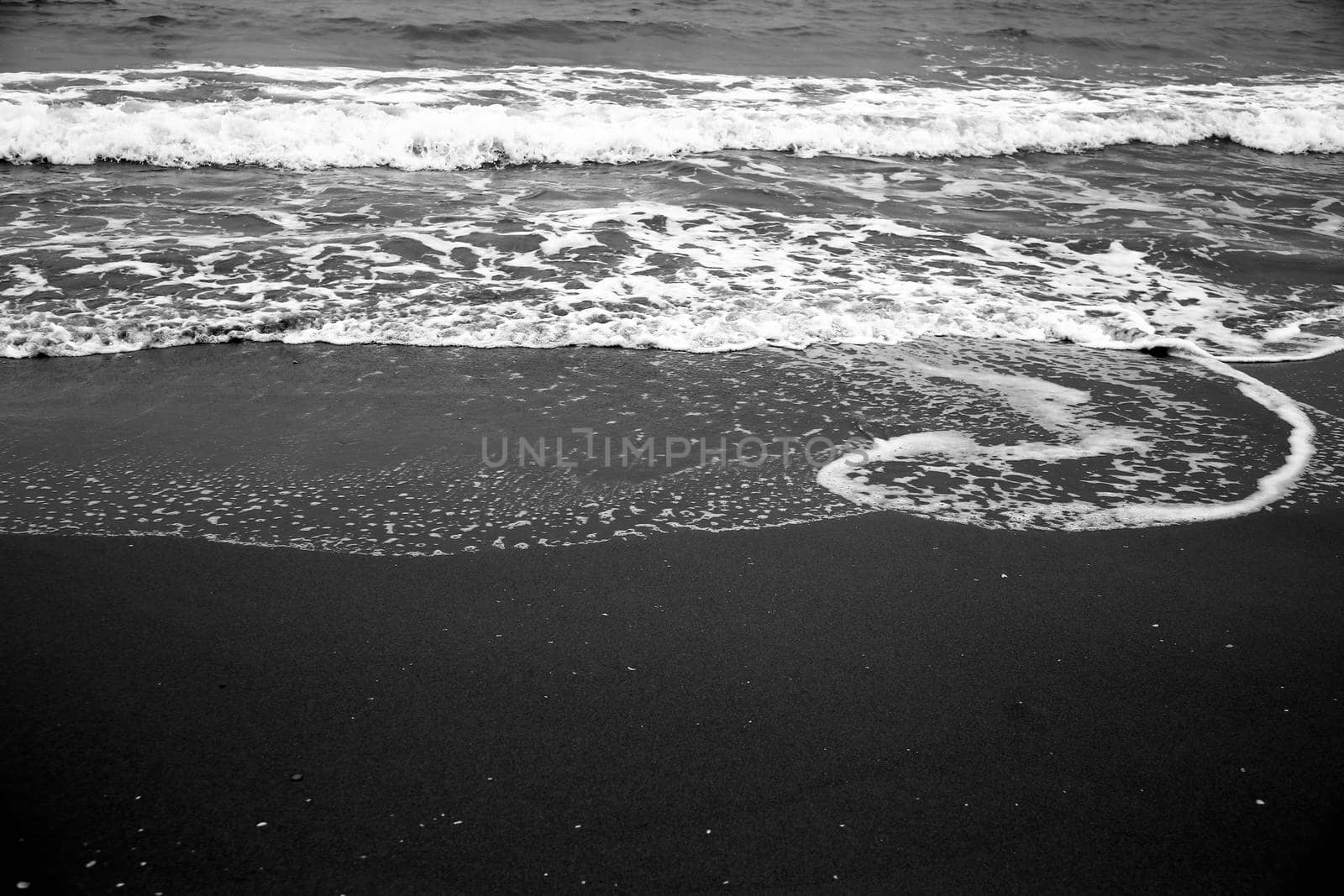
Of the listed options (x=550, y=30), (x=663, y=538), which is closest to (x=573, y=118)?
(x=550, y=30)

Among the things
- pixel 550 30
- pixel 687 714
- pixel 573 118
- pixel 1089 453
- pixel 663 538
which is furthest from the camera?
pixel 550 30

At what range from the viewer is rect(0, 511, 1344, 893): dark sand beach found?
2137 mm

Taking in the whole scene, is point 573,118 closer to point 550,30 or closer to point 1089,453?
point 550,30

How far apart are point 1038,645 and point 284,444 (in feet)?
10.2

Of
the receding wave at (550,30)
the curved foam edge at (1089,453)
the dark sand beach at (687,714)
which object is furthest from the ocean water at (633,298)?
the receding wave at (550,30)

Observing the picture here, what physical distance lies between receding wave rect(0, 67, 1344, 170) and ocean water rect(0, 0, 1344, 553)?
0.20ft

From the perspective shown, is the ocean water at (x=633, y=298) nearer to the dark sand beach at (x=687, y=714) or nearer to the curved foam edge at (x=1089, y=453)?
the curved foam edge at (x=1089, y=453)

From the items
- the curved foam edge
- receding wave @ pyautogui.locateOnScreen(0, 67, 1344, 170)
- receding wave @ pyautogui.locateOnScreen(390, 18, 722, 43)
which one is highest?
receding wave @ pyautogui.locateOnScreen(390, 18, 722, 43)

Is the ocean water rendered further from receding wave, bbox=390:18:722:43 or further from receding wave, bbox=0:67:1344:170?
receding wave, bbox=390:18:722:43

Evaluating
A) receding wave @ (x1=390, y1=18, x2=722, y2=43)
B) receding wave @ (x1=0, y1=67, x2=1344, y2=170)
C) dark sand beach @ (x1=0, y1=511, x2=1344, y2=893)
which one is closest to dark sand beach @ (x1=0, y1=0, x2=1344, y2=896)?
dark sand beach @ (x1=0, y1=511, x2=1344, y2=893)

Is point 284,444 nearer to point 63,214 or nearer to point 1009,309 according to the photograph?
point 1009,309

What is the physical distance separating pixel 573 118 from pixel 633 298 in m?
5.62

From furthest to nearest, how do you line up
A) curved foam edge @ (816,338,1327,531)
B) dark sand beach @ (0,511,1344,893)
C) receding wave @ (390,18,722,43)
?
receding wave @ (390,18,722,43) → curved foam edge @ (816,338,1327,531) → dark sand beach @ (0,511,1344,893)

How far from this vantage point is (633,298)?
5828 millimetres
